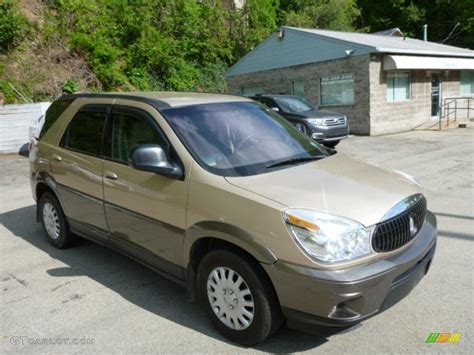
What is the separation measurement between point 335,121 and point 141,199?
413 inches

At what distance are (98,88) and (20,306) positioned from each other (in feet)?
64.4

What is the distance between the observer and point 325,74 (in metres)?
18.1

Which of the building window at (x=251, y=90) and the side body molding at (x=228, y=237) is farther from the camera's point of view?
the building window at (x=251, y=90)

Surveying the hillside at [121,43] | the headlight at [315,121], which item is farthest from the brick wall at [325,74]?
the hillside at [121,43]

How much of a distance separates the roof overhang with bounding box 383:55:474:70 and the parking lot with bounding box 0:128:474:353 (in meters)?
11.2

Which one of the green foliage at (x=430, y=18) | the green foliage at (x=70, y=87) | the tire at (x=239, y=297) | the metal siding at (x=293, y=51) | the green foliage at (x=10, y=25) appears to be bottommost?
the tire at (x=239, y=297)

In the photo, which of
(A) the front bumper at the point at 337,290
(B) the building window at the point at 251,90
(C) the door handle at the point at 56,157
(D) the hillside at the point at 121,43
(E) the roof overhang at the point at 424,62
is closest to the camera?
(A) the front bumper at the point at 337,290

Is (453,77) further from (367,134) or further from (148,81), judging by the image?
(148,81)

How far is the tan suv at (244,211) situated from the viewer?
2.72 meters

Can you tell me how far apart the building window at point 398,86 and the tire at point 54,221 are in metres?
14.7

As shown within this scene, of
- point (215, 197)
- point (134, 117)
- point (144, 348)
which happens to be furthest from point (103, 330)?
point (134, 117)

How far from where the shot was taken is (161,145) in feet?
11.9

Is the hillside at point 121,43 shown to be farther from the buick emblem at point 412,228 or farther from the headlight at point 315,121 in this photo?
the buick emblem at point 412,228

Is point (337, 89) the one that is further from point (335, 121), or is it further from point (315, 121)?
point (315, 121)
